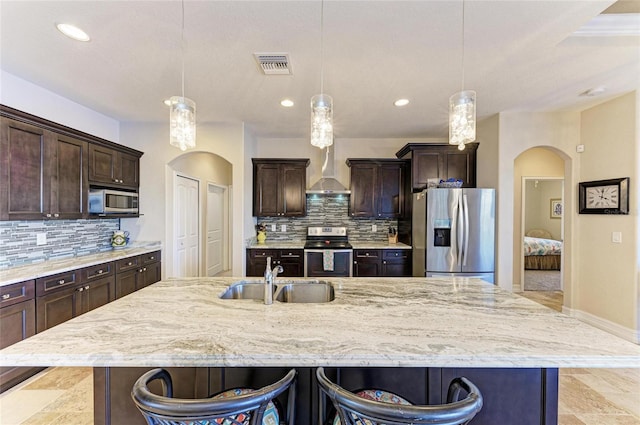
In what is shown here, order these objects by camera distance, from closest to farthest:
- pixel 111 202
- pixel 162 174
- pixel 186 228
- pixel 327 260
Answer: pixel 111 202 < pixel 162 174 < pixel 327 260 < pixel 186 228

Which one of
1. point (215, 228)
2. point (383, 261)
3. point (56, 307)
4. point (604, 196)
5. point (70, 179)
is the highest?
point (70, 179)

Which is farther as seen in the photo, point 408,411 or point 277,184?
point 277,184

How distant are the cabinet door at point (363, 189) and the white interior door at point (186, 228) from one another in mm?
2882

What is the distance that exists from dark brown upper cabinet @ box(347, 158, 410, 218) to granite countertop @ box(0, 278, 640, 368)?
9.95 ft

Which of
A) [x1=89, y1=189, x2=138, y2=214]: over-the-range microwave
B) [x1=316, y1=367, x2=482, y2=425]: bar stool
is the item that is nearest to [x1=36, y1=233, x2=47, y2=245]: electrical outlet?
[x1=89, y1=189, x2=138, y2=214]: over-the-range microwave

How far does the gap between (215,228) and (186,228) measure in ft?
4.05

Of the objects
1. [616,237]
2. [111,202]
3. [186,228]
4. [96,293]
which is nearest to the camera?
[96,293]

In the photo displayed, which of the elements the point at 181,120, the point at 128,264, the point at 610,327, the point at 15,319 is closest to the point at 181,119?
the point at 181,120

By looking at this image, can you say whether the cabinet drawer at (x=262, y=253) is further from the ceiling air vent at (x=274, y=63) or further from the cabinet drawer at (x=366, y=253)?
the ceiling air vent at (x=274, y=63)

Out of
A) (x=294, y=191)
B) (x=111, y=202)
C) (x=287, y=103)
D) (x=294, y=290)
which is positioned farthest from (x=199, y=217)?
(x=294, y=290)

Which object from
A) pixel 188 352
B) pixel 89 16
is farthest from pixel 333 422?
pixel 89 16

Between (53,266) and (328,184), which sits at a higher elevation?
(328,184)

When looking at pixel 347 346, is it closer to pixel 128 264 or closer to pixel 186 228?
pixel 128 264

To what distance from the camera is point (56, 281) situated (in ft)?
8.18
